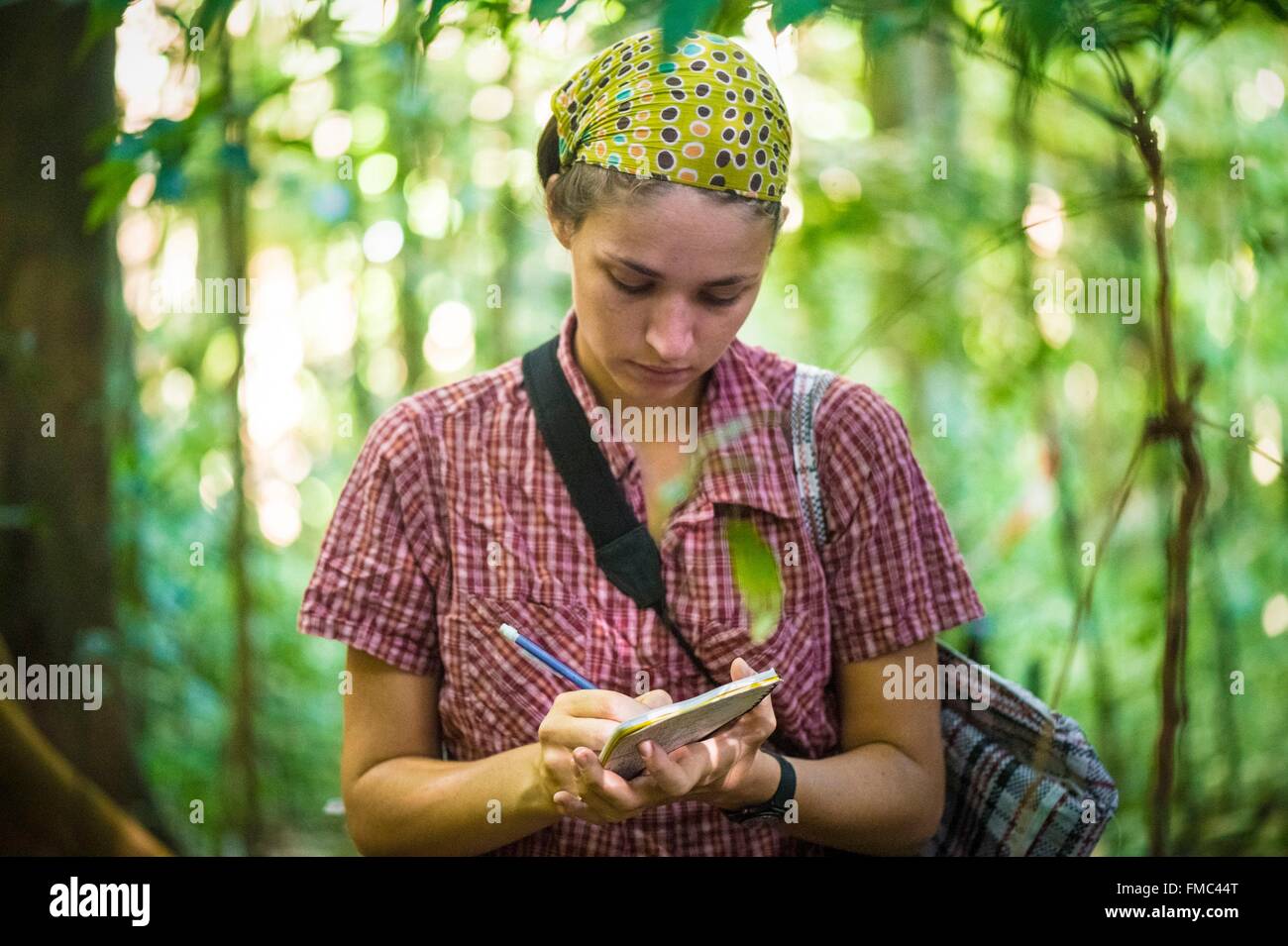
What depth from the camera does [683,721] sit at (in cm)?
128

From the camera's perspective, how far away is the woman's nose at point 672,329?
56.1 inches

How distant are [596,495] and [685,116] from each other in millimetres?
474

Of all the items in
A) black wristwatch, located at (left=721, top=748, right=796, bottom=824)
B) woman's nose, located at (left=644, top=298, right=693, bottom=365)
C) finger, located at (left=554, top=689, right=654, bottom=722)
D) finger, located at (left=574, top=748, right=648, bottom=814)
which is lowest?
black wristwatch, located at (left=721, top=748, right=796, bottom=824)

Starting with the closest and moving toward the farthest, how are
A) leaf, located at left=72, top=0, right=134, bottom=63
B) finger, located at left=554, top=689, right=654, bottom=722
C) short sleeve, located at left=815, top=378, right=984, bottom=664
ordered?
finger, located at left=554, top=689, right=654, bottom=722, short sleeve, located at left=815, top=378, right=984, bottom=664, leaf, located at left=72, top=0, right=134, bottom=63

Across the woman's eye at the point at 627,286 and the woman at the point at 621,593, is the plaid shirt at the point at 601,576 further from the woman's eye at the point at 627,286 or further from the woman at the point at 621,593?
the woman's eye at the point at 627,286

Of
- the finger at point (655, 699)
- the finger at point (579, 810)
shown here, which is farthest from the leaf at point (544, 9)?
the finger at point (579, 810)

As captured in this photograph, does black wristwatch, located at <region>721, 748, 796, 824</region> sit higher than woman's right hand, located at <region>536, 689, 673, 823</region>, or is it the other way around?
woman's right hand, located at <region>536, 689, 673, 823</region>

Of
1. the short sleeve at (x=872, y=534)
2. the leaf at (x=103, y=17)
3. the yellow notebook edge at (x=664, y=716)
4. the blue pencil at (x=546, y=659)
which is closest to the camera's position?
the yellow notebook edge at (x=664, y=716)

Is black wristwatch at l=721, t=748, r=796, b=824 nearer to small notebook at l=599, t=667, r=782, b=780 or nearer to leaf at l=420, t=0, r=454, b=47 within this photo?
small notebook at l=599, t=667, r=782, b=780

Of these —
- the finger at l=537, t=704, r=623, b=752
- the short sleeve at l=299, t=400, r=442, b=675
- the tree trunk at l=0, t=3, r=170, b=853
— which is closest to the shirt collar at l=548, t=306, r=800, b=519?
the short sleeve at l=299, t=400, r=442, b=675

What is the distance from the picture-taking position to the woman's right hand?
132 cm

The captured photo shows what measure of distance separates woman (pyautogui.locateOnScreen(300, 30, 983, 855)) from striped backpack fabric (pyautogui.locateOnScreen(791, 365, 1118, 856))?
0.03m

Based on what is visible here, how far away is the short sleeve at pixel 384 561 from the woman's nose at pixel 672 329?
343 millimetres
